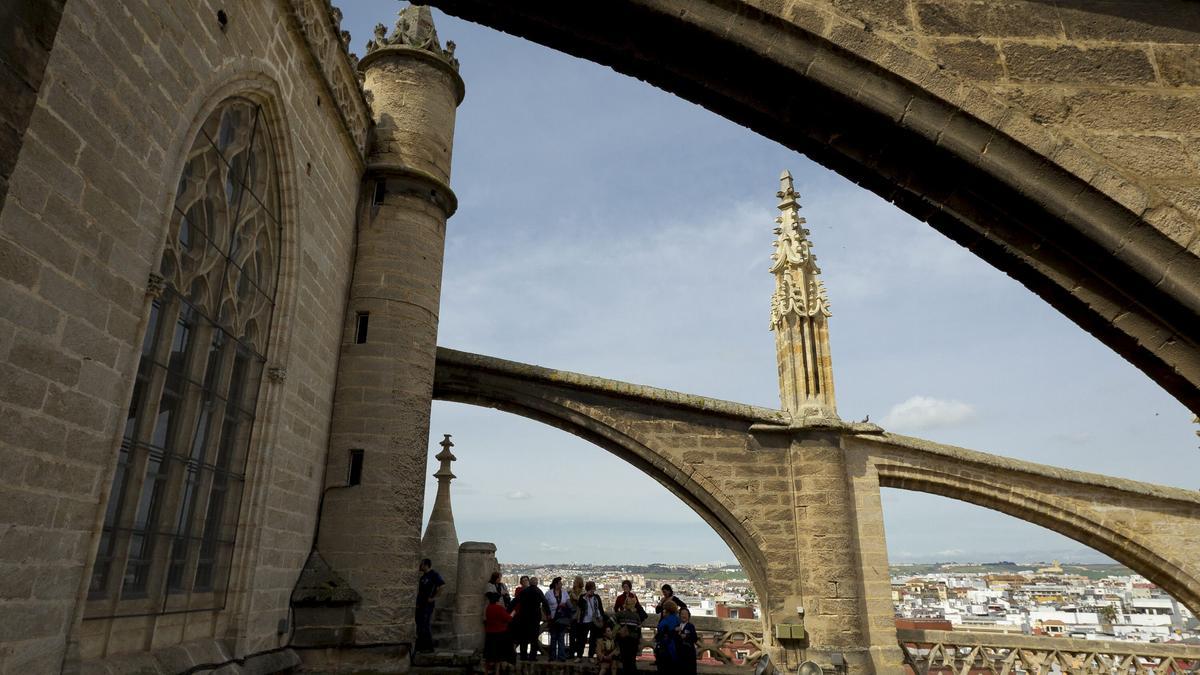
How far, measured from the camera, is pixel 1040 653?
388 inches

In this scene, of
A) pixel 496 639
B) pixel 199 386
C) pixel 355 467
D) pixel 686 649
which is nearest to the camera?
pixel 199 386

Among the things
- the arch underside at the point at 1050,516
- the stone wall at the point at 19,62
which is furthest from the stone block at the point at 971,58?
the arch underside at the point at 1050,516

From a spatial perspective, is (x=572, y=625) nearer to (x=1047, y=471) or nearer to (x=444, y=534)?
(x=444, y=534)

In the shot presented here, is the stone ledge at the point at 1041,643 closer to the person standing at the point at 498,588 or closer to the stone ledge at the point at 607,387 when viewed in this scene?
the stone ledge at the point at 607,387

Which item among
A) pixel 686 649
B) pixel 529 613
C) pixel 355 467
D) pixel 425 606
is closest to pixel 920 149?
pixel 686 649

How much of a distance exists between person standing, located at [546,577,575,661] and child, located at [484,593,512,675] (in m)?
1.05

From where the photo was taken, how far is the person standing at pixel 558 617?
8531 millimetres

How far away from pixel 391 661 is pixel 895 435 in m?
7.16

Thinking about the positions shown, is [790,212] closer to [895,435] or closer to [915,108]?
[895,435]

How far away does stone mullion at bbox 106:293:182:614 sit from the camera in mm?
4109

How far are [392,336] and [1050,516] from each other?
9.62 metres

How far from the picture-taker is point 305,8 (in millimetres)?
6449

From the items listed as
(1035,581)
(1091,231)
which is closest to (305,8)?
(1091,231)

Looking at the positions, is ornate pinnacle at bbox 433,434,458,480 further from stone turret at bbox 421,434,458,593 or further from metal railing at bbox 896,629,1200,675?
metal railing at bbox 896,629,1200,675
